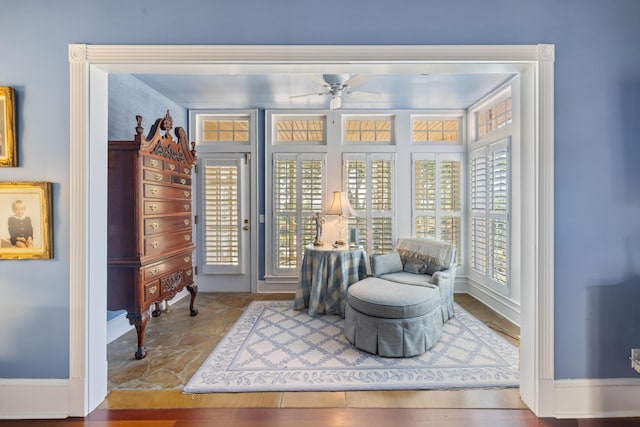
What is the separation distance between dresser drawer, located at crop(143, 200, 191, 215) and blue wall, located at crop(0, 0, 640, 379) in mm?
717

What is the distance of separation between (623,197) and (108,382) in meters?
3.68

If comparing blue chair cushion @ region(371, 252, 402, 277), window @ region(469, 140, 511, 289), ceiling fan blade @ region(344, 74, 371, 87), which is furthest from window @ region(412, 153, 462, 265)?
ceiling fan blade @ region(344, 74, 371, 87)

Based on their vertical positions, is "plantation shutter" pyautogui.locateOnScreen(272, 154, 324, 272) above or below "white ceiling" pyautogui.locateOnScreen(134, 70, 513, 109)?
below

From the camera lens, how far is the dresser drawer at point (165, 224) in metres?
2.48

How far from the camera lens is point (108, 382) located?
216 cm

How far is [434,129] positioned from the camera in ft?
14.1

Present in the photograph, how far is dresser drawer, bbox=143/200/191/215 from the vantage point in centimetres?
250

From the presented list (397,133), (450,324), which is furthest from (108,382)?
(397,133)

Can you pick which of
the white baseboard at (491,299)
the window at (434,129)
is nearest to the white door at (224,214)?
the window at (434,129)

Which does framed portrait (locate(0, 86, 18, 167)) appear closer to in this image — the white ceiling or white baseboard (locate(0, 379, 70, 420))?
white baseboard (locate(0, 379, 70, 420))

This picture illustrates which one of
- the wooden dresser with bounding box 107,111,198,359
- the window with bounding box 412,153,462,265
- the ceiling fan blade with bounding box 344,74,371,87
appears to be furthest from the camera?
the window with bounding box 412,153,462,265

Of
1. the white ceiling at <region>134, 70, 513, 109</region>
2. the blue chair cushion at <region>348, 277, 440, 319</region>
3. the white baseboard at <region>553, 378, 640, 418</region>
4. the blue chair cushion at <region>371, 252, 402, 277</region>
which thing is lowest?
the white baseboard at <region>553, 378, 640, 418</region>

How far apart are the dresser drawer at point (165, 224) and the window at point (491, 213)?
354cm

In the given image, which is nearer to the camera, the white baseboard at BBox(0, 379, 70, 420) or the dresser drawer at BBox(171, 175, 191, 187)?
the white baseboard at BBox(0, 379, 70, 420)
